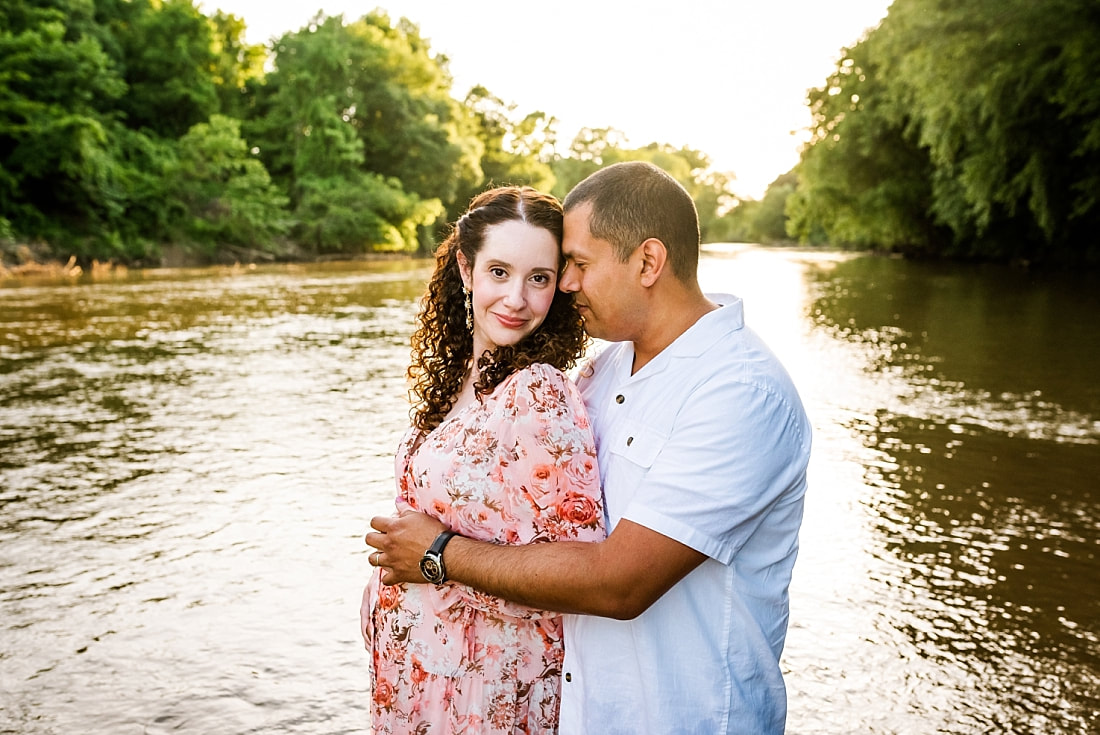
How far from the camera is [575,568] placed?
1.89 m

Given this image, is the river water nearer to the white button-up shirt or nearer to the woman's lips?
the white button-up shirt

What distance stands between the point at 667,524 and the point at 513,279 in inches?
31.1

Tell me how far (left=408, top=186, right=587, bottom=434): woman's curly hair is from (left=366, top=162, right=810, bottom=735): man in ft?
0.54

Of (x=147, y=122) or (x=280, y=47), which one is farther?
(x=280, y=47)

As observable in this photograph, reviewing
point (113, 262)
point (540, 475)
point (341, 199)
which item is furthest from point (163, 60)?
point (540, 475)

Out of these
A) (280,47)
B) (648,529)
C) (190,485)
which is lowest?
(190,485)

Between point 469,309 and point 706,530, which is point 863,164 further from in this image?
point 706,530

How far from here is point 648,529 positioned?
1819 millimetres

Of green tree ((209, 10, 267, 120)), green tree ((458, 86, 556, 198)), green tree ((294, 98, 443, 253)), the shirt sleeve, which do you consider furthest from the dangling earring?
green tree ((458, 86, 556, 198))

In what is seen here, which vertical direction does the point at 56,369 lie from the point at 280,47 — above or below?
below

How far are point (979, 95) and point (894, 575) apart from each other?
57.3ft

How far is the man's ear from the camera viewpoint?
211cm


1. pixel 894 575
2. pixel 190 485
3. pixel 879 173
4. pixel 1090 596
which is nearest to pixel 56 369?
pixel 190 485

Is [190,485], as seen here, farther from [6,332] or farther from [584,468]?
[6,332]
